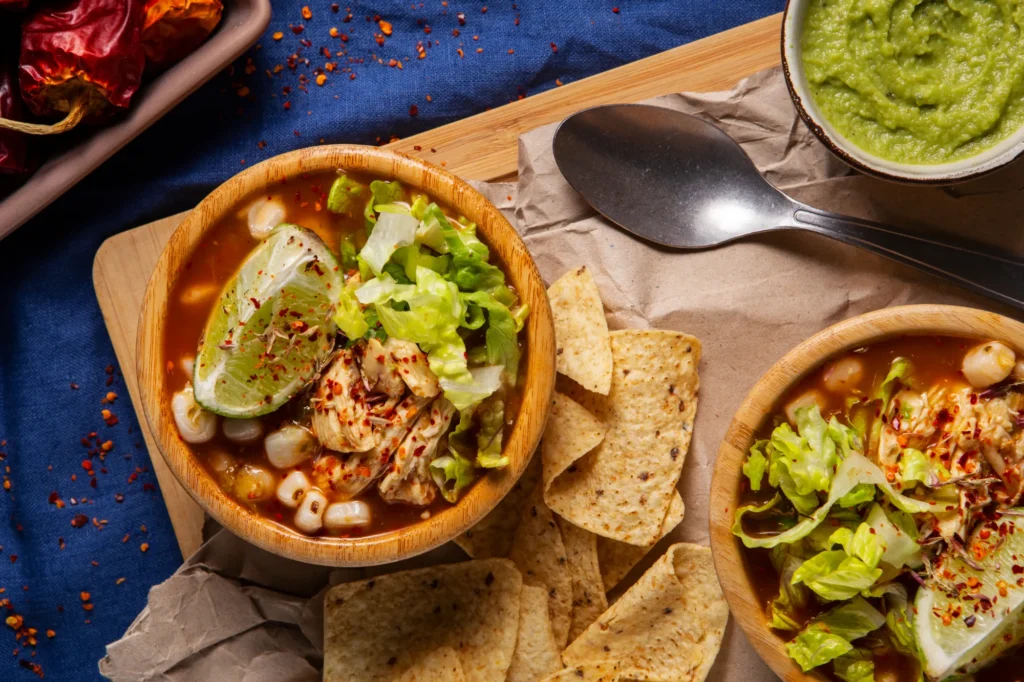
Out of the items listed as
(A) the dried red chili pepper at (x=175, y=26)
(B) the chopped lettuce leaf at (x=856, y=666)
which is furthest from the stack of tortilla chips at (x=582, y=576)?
(A) the dried red chili pepper at (x=175, y=26)

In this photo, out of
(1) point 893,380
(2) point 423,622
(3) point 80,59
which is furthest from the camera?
(2) point 423,622

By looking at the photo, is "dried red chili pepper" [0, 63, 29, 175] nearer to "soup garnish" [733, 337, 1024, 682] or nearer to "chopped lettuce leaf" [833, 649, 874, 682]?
"soup garnish" [733, 337, 1024, 682]

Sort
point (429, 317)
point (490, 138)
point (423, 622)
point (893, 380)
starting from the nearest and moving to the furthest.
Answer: point (429, 317) < point (893, 380) < point (423, 622) < point (490, 138)

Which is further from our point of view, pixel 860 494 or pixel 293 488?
pixel 293 488

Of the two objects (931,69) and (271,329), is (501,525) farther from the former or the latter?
(931,69)

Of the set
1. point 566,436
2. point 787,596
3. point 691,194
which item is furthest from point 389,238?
point 787,596

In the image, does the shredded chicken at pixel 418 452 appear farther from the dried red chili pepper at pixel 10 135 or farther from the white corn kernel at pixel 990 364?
the dried red chili pepper at pixel 10 135

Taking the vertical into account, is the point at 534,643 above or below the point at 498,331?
below

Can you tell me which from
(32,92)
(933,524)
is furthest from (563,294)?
(32,92)
